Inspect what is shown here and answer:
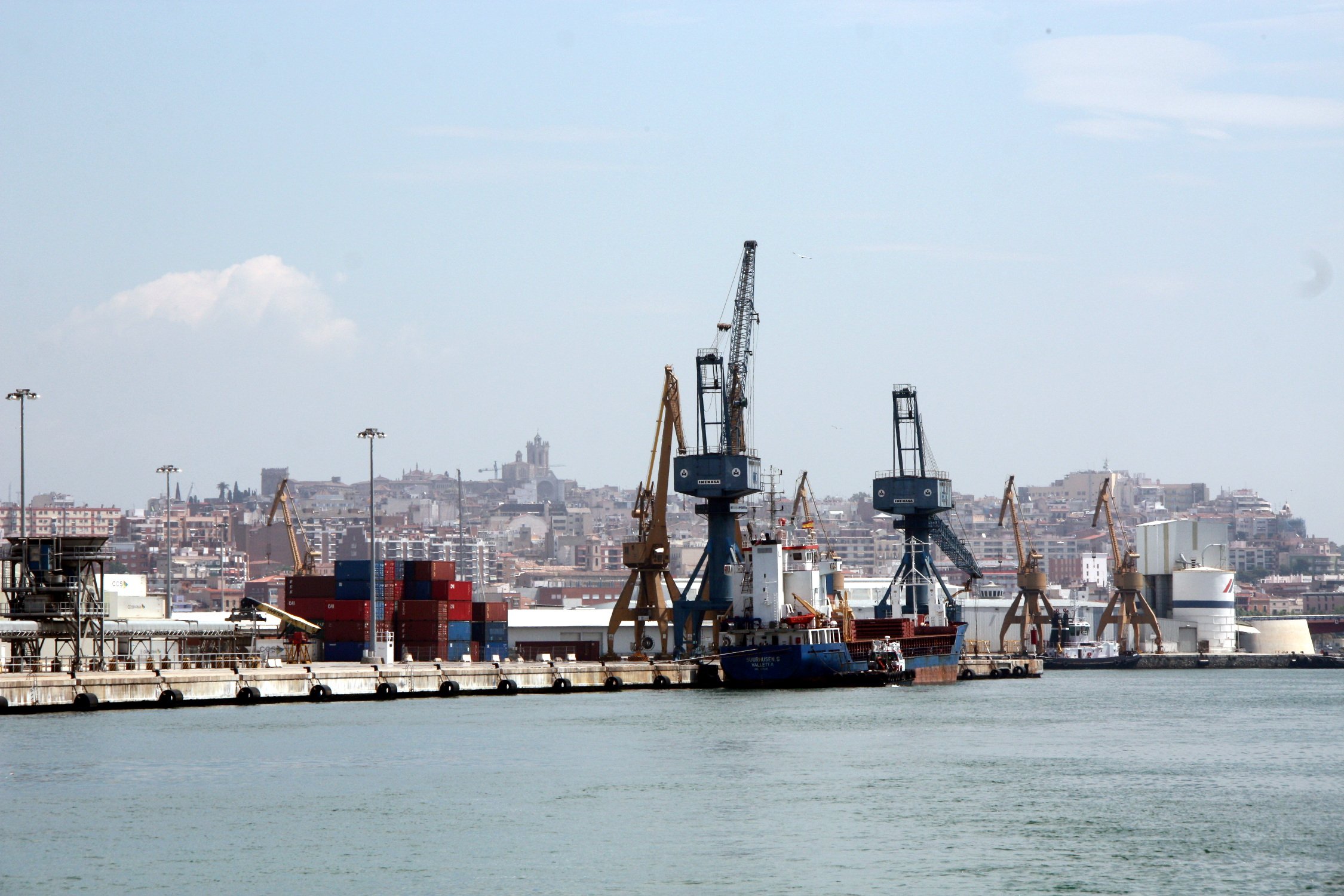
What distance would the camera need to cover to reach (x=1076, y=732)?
63.2 m

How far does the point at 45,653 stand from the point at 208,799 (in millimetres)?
39850

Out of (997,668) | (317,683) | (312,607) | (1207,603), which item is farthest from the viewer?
(1207,603)

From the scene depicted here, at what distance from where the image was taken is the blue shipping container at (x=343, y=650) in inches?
3789

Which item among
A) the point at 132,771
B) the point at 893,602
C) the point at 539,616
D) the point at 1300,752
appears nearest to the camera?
the point at 132,771

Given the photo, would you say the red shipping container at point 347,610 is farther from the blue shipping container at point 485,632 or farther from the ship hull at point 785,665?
the ship hull at point 785,665

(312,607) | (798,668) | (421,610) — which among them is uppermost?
(312,607)

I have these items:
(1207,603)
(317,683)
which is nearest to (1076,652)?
(1207,603)

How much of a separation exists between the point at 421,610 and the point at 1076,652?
83.7 m

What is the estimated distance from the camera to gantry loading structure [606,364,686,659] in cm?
10381

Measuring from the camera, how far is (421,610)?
9906 cm

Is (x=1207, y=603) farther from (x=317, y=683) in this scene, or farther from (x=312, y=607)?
(x=317, y=683)

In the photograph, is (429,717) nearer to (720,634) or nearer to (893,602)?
(720,634)

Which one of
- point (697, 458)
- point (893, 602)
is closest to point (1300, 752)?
point (697, 458)

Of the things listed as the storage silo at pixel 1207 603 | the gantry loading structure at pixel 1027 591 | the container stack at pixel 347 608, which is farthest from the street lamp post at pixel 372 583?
the storage silo at pixel 1207 603
